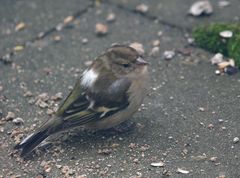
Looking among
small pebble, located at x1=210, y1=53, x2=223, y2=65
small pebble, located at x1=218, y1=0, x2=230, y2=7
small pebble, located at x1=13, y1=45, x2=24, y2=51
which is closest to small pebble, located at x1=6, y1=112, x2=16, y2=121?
small pebble, located at x1=13, y1=45, x2=24, y2=51

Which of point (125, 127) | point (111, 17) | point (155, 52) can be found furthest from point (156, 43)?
point (125, 127)

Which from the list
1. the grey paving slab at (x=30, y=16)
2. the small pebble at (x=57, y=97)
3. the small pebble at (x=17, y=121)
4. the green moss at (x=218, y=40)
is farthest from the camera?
the grey paving slab at (x=30, y=16)

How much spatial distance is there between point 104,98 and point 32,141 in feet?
2.16

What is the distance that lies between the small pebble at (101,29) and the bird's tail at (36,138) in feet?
5.94

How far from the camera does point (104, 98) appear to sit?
517 centimetres

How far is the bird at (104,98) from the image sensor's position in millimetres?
5160

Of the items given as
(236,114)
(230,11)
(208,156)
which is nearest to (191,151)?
(208,156)

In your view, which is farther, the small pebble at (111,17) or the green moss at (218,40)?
the small pebble at (111,17)

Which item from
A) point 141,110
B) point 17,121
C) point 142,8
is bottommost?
point 141,110

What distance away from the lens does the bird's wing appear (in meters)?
5.17

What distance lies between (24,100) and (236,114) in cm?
188

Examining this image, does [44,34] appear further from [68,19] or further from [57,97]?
[57,97]

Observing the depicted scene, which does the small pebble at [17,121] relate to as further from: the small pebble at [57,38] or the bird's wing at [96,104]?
the small pebble at [57,38]

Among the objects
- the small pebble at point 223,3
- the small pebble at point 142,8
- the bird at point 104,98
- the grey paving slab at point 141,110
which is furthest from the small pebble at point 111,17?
the bird at point 104,98
